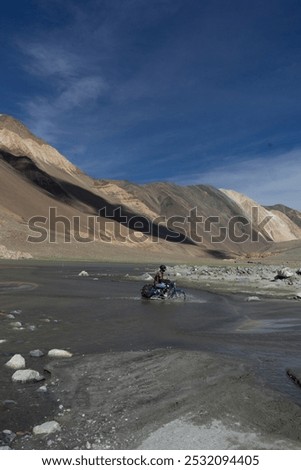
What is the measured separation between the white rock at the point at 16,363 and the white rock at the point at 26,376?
0.88m

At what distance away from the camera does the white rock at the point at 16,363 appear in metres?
10.4

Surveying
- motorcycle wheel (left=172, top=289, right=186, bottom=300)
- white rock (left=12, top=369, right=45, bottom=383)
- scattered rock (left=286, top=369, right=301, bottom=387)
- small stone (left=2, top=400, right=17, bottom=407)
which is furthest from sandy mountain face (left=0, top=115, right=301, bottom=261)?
small stone (left=2, top=400, right=17, bottom=407)

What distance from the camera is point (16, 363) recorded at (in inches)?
411

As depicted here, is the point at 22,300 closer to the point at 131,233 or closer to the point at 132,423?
the point at 132,423

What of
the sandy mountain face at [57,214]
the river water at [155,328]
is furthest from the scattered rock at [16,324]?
the sandy mountain face at [57,214]

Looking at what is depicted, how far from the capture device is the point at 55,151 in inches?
7544

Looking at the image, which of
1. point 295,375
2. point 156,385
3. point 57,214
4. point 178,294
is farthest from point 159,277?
point 57,214

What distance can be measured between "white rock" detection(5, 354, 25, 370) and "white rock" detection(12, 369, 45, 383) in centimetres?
88

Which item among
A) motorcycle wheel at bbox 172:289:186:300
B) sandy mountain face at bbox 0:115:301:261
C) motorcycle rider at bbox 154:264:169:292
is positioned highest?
sandy mountain face at bbox 0:115:301:261

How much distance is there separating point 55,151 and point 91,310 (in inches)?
7022

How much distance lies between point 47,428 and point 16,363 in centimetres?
384

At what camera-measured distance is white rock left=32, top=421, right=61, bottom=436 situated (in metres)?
6.84

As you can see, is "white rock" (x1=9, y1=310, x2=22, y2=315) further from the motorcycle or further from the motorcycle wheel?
the motorcycle wheel
